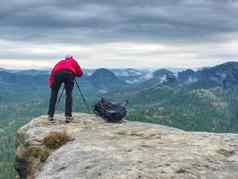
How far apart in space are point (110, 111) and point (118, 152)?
12.7 metres

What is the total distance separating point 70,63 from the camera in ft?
120

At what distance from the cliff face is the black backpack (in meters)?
0.74

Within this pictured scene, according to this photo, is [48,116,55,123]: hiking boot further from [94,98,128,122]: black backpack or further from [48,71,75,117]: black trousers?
[94,98,128,122]: black backpack

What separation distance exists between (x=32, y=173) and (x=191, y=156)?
13285mm

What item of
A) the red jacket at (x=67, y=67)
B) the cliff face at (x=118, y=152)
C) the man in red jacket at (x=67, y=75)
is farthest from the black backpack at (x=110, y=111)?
the red jacket at (x=67, y=67)

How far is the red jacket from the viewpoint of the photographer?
3619 cm

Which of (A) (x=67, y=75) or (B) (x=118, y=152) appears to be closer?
(B) (x=118, y=152)

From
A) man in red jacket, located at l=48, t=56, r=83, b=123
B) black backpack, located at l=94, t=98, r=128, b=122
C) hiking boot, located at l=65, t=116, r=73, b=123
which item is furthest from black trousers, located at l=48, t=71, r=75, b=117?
black backpack, located at l=94, t=98, r=128, b=122

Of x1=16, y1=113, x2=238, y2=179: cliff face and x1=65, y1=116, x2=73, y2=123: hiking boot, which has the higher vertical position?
x1=65, y1=116, x2=73, y2=123: hiking boot

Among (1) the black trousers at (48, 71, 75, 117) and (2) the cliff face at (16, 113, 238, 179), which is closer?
(2) the cliff face at (16, 113, 238, 179)

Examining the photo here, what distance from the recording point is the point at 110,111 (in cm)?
3775

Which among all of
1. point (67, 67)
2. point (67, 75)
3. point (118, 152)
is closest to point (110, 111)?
point (67, 75)

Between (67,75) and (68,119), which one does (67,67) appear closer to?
(67,75)

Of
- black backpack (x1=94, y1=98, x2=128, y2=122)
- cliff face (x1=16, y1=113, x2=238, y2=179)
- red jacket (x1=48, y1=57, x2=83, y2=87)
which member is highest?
red jacket (x1=48, y1=57, x2=83, y2=87)
